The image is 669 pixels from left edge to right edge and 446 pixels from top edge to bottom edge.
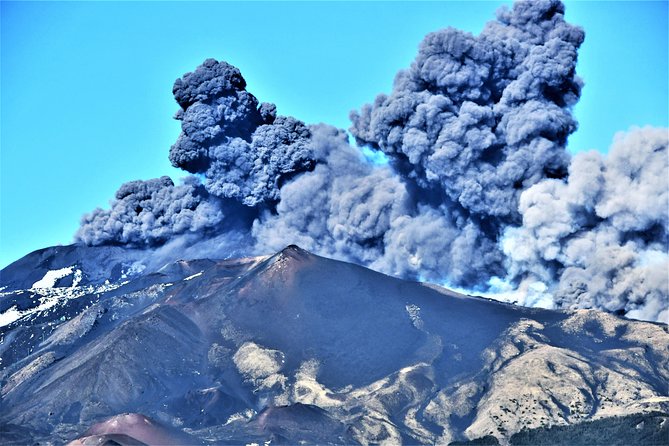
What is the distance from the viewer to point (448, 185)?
5662 cm

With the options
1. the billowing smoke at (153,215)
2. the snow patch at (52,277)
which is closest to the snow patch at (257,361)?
the billowing smoke at (153,215)

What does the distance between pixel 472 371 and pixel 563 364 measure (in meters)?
4.26

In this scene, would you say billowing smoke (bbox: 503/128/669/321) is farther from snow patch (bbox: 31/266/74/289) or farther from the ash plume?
snow patch (bbox: 31/266/74/289)

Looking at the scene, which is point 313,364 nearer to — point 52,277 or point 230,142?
point 230,142

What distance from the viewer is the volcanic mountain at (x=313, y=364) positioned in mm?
41500

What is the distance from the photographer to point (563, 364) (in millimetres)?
44875

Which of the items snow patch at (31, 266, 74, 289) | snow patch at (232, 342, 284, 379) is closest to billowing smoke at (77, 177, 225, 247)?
snow patch at (31, 266, 74, 289)

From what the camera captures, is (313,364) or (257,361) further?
(257,361)

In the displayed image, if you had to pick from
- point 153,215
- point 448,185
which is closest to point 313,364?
point 448,185

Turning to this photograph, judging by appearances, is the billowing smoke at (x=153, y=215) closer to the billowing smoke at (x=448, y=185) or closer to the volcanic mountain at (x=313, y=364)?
the billowing smoke at (x=448, y=185)

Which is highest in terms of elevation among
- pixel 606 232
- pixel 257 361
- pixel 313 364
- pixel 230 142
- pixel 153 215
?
pixel 230 142

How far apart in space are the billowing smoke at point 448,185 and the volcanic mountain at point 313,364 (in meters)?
2.91

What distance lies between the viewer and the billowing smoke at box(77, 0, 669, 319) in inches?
1969

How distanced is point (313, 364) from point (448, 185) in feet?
47.1
